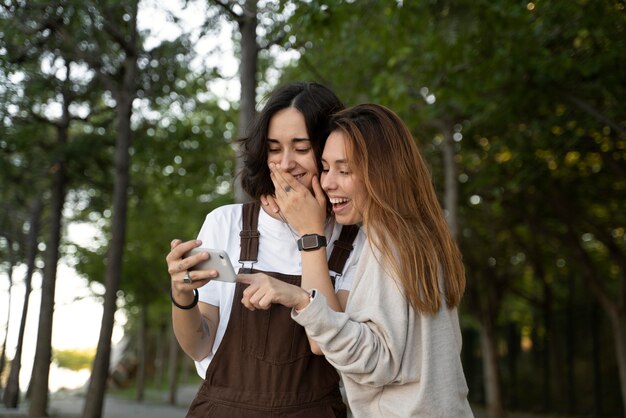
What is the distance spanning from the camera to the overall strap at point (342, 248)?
9.61ft

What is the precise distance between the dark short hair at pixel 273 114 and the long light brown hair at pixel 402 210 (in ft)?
0.58

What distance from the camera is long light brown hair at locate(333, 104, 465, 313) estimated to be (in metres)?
2.56

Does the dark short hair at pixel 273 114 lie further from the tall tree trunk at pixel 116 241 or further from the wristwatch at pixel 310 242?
the tall tree trunk at pixel 116 241

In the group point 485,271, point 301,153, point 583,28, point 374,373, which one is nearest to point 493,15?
point 583,28

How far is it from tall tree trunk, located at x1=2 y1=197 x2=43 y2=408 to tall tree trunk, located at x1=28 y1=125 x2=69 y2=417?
2.95 meters

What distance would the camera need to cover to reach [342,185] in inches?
109

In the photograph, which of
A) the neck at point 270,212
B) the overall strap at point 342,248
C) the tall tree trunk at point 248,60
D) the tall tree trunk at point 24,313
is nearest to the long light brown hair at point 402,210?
the overall strap at point 342,248

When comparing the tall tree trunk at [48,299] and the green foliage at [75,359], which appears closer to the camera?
the tall tree trunk at [48,299]

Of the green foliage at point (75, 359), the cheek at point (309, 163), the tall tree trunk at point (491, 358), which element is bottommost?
the green foliage at point (75, 359)

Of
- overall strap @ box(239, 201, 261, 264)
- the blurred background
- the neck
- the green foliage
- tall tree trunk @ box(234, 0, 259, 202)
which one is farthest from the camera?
the green foliage

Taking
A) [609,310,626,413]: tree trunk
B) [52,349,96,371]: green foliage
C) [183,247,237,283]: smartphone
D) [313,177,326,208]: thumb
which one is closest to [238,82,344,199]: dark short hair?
[313,177,326,208]: thumb

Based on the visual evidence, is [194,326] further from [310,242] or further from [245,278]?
[310,242]

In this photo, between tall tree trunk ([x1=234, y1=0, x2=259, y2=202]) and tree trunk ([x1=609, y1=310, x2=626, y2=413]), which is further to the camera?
tree trunk ([x1=609, y1=310, x2=626, y2=413])

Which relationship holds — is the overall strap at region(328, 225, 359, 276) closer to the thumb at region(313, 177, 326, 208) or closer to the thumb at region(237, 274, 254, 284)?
the thumb at region(313, 177, 326, 208)
